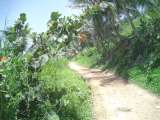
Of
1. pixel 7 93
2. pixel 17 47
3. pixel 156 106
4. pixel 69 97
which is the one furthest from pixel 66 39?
pixel 156 106

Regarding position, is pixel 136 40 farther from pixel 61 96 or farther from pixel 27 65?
pixel 27 65

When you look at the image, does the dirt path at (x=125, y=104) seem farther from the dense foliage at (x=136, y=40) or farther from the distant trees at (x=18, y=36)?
the distant trees at (x=18, y=36)

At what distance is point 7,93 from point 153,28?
1727 centimetres

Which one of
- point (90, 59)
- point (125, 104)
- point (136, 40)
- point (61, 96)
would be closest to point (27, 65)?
point (61, 96)

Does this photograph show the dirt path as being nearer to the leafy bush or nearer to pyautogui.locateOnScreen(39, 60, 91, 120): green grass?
pyautogui.locateOnScreen(39, 60, 91, 120): green grass

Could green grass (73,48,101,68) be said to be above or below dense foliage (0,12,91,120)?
below

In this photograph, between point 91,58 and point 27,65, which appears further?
point 91,58

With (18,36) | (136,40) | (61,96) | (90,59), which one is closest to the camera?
(18,36)

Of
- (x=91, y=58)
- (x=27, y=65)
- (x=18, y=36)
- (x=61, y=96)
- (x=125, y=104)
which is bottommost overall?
(x=125, y=104)

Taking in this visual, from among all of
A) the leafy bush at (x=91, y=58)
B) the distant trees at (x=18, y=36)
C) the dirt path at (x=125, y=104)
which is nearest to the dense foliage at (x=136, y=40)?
the dirt path at (x=125, y=104)

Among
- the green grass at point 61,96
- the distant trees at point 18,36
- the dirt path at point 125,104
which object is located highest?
the distant trees at point 18,36

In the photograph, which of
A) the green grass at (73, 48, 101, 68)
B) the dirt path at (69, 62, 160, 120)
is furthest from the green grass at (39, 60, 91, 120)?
the green grass at (73, 48, 101, 68)

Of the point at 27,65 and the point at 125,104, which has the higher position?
Result: the point at 27,65

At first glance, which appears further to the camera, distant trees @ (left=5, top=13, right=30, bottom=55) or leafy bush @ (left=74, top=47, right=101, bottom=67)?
leafy bush @ (left=74, top=47, right=101, bottom=67)
